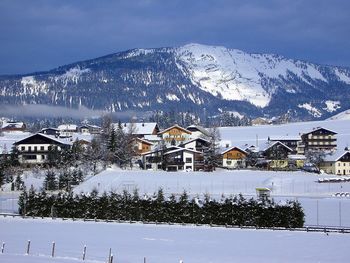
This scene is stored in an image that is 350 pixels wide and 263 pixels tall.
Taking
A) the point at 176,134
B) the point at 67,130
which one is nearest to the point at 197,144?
the point at 176,134

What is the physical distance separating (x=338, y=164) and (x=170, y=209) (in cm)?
4319

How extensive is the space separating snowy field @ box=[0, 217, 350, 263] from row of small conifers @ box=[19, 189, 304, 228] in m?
1.77

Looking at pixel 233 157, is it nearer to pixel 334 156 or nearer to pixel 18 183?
pixel 334 156

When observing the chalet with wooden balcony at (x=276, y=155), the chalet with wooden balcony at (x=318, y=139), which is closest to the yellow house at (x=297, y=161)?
the chalet with wooden balcony at (x=276, y=155)

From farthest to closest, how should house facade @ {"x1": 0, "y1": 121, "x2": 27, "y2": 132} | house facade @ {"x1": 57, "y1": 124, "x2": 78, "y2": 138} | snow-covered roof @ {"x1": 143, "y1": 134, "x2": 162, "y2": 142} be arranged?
house facade @ {"x1": 0, "y1": 121, "x2": 27, "y2": 132} → house facade @ {"x1": 57, "y1": 124, "x2": 78, "y2": 138} → snow-covered roof @ {"x1": 143, "y1": 134, "x2": 162, "y2": 142}

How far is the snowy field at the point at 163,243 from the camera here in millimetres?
25953

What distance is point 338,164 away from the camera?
78125 millimetres

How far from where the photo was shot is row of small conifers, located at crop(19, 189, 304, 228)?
39.1 metres

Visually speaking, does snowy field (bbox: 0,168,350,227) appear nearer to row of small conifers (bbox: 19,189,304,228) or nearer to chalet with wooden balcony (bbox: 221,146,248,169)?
row of small conifers (bbox: 19,189,304,228)

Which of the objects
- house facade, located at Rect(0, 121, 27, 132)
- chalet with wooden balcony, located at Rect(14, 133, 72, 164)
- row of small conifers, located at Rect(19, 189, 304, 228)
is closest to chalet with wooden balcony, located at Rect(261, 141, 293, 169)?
chalet with wooden balcony, located at Rect(14, 133, 72, 164)

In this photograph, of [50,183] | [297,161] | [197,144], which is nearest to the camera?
[50,183]

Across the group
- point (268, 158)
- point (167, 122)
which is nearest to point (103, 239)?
point (268, 158)

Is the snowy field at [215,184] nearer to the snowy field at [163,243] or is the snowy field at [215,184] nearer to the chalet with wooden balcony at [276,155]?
the chalet with wooden balcony at [276,155]

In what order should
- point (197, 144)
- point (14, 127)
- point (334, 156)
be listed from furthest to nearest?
point (14, 127) → point (197, 144) → point (334, 156)
